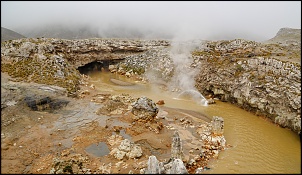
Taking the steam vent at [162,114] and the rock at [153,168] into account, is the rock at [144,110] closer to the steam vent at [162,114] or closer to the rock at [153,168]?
the steam vent at [162,114]

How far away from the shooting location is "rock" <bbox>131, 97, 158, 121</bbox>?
27.8 meters

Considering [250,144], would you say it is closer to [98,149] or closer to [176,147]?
[176,147]

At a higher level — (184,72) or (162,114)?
(184,72)

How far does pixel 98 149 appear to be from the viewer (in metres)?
22.2

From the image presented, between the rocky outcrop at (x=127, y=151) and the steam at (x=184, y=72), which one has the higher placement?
the steam at (x=184, y=72)

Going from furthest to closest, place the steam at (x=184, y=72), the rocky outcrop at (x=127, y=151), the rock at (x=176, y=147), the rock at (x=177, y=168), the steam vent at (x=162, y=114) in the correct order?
the steam at (x=184, y=72)
the rocky outcrop at (x=127, y=151)
the steam vent at (x=162, y=114)
the rock at (x=176, y=147)
the rock at (x=177, y=168)

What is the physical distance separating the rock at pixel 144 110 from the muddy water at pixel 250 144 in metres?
7.19

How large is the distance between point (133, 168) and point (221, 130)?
10835mm

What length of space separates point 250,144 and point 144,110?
1214 cm

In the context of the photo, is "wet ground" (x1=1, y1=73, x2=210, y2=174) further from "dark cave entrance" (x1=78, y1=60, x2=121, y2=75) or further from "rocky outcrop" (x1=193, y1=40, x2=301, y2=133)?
"dark cave entrance" (x1=78, y1=60, x2=121, y2=75)

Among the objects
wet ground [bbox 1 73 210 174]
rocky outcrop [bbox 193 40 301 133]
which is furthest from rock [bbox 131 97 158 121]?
rocky outcrop [bbox 193 40 301 133]

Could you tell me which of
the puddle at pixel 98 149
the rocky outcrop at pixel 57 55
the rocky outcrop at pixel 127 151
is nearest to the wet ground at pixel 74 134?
the puddle at pixel 98 149

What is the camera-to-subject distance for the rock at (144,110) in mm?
27827

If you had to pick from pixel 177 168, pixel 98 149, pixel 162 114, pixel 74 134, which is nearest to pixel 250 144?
pixel 177 168
